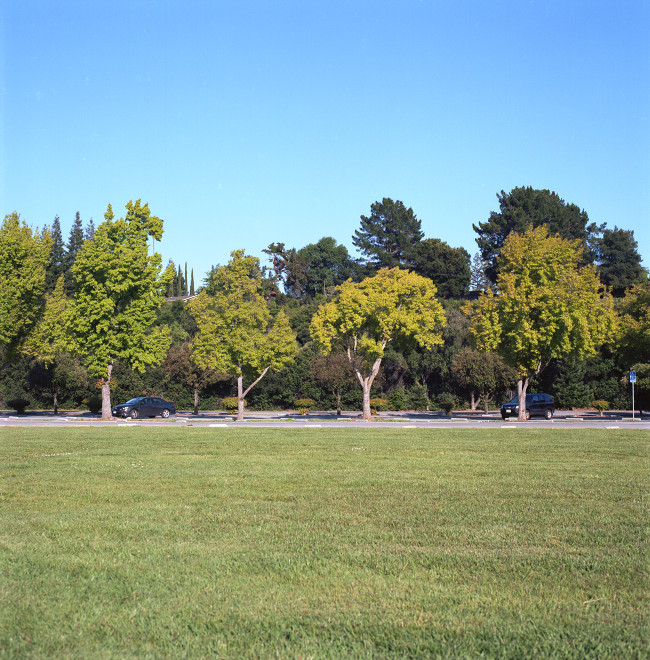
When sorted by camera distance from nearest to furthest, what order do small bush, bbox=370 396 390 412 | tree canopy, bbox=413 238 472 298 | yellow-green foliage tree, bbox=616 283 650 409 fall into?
yellow-green foliage tree, bbox=616 283 650 409 < small bush, bbox=370 396 390 412 < tree canopy, bbox=413 238 472 298

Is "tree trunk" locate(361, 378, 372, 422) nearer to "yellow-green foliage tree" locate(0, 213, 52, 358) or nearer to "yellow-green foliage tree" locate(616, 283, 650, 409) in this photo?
"yellow-green foliage tree" locate(616, 283, 650, 409)

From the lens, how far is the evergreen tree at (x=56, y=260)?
76.8m

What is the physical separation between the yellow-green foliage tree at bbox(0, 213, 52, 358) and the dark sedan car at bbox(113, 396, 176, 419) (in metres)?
8.65

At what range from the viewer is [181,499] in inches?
386

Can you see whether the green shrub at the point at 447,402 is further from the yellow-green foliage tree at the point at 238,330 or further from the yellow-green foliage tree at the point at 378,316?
the yellow-green foliage tree at the point at 238,330

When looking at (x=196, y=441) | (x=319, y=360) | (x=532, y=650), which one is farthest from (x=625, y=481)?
(x=319, y=360)

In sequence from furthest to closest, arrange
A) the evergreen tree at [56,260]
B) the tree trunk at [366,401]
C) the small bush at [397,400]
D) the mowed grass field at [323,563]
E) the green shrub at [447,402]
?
the evergreen tree at [56,260] → the small bush at [397,400] → the green shrub at [447,402] → the tree trunk at [366,401] → the mowed grass field at [323,563]

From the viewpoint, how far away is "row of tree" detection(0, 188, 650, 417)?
1556 inches

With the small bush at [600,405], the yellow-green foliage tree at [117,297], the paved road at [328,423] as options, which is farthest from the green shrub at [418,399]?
the yellow-green foliage tree at [117,297]

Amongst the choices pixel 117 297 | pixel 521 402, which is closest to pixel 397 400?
pixel 521 402

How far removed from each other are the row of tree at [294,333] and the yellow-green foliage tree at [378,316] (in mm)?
91

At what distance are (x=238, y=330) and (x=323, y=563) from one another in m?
36.9

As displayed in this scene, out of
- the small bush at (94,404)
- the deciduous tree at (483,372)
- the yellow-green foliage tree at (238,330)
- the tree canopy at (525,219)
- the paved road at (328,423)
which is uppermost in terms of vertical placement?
the tree canopy at (525,219)

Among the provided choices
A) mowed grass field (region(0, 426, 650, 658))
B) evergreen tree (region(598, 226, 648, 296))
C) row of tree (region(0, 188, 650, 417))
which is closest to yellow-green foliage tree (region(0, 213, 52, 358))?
row of tree (region(0, 188, 650, 417))
